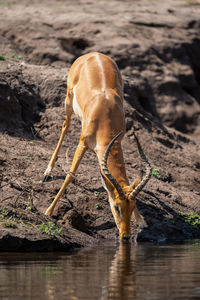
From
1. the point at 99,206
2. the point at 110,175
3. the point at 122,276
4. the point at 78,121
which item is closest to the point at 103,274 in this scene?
the point at 122,276

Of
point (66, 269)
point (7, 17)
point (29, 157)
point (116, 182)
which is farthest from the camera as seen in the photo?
point (7, 17)

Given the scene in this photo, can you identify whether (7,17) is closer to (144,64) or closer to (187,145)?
(144,64)

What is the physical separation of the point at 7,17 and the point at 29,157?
8.24 meters

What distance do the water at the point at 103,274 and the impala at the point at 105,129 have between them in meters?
0.77

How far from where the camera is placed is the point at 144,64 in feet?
56.2

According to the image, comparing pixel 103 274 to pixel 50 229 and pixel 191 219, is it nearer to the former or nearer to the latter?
pixel 50 229

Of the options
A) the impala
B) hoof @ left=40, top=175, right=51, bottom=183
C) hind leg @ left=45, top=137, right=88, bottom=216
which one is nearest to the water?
the impala

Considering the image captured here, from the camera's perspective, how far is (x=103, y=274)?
5746mm

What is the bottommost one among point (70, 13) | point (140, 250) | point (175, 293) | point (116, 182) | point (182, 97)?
point (140, 250)

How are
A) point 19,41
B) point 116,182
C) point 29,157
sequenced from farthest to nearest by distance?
point 19,41
point 29,157
point 116,182

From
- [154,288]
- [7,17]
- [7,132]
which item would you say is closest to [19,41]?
[7,17]

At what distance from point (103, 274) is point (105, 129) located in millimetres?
3656

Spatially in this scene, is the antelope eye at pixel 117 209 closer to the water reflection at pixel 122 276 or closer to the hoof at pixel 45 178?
the water reflection at pixel 122 276

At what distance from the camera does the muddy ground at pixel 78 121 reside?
931 cm
